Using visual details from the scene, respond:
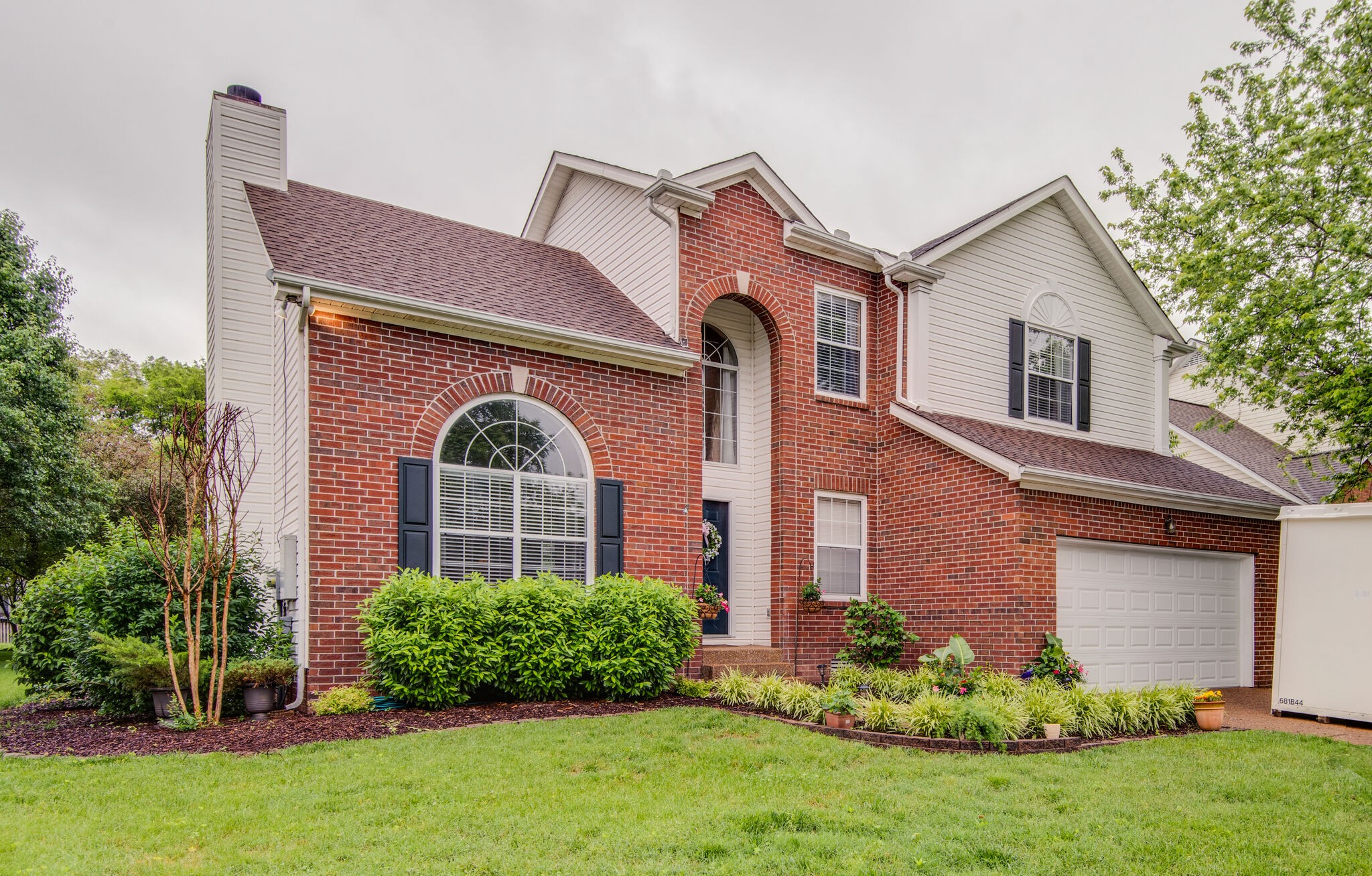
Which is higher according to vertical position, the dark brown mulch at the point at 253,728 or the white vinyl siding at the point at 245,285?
the white vinyl siding at the point at 245,285

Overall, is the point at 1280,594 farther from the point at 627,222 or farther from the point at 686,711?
the point at 627,222

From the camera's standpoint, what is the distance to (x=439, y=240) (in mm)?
12055

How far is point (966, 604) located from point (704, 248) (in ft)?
19.8

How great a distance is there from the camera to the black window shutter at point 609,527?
33.4ft

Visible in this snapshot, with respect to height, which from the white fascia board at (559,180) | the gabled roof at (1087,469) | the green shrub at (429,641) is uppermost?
the white fascia board at (559,180)

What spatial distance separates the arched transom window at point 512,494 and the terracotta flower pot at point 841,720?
358 centimetres

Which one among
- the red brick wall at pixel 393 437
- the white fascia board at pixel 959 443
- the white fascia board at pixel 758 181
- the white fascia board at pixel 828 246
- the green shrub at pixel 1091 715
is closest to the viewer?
the green shrub at pixel 1091 715

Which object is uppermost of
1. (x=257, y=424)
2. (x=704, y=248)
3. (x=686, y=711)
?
(x=704, y=248)

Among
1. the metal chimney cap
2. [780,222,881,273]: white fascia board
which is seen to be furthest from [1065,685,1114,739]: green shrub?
the metal chimney cap

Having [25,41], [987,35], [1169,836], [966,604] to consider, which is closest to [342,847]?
[1169,836]

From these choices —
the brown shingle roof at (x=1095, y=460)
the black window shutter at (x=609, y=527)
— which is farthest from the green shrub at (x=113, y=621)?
the brown shingle roof at (x=1095, y=460)

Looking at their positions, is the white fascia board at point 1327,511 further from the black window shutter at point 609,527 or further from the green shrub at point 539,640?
the green shrub at point 539,640

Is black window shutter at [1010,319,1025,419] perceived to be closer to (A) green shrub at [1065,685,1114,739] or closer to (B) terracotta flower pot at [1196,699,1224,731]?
(B) terracotta flower pot at [1196,699,1224,731]

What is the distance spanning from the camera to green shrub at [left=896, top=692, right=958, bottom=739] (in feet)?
24.1
